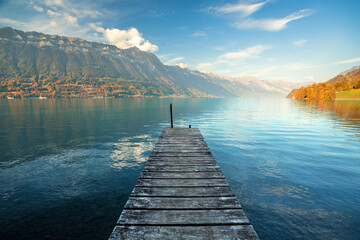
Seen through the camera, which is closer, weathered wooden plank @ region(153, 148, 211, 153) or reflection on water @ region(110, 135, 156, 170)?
weathered wooden plank @ region(153, 148, 211, 153)

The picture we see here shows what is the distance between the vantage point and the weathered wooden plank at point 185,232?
4.05m

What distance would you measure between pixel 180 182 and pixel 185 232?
118 inches

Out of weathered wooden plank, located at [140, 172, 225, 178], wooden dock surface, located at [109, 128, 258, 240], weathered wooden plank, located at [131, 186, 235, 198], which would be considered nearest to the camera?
wooden dock surface, located at [109, 128, 258, 240]

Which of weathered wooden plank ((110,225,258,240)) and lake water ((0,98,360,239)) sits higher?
weathered wooden plank ((110,225,258,240))

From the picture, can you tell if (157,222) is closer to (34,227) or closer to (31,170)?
(34,227)

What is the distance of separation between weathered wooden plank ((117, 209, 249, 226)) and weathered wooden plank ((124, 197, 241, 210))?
0.21m

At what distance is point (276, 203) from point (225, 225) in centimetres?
625

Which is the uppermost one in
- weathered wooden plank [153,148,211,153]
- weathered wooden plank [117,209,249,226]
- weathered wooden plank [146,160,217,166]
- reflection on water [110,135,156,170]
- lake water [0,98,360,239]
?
weathered wooden plank [117,209,249,226]

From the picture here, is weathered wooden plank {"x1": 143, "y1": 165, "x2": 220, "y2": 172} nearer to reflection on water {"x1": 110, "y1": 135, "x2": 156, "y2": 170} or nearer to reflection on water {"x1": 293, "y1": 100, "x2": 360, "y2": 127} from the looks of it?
reflection on water {"x1": 110, "y1": 135, "x2": 156, "y2": 170}

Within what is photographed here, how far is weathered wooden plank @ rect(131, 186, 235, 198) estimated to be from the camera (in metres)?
6.09

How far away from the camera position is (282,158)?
1586 centimetres

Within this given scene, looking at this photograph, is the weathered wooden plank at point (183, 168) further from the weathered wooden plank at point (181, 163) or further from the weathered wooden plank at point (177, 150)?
the weathered wooden plank at point (177, 150)

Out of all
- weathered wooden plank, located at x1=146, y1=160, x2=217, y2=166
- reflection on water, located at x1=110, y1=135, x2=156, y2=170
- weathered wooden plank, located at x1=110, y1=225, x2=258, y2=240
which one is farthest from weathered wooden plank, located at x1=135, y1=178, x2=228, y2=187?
reflection on water, located at x1=110, y1=135, x2=156, y2=170

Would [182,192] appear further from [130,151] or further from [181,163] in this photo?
[130,151]
